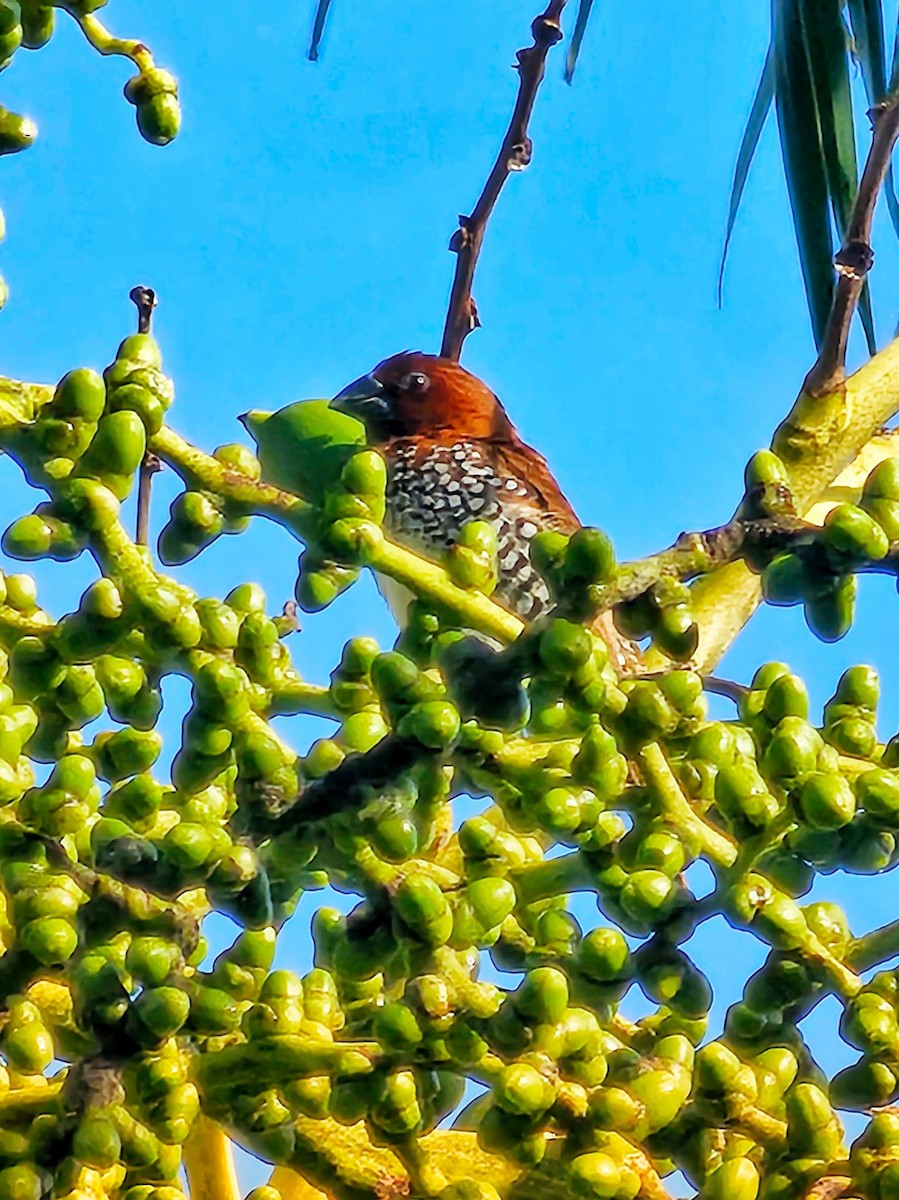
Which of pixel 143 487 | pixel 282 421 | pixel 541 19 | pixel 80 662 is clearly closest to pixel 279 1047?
pixel 80 662

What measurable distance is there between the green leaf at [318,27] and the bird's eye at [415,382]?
2.31 m

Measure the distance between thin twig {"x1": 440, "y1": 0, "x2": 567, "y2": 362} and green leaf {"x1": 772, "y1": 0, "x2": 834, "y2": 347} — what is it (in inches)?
8.0

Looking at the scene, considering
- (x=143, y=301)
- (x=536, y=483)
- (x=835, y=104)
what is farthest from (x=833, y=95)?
(x=536, y=483)

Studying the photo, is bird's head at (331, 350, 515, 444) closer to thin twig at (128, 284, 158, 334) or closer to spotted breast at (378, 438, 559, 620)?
spotted breast at (378, 438, 559, 620)

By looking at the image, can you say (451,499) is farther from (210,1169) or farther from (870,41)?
(210,1169)

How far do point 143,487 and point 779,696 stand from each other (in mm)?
506

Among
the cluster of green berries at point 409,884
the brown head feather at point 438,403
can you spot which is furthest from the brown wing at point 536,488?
the cluster of green berries at point 409,884

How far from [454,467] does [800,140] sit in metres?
1.96

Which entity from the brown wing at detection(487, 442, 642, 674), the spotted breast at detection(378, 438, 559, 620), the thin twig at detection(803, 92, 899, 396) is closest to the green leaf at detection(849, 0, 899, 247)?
the thin twig at detection(803, 92, 899, 396)

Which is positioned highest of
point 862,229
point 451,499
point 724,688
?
point 451,499

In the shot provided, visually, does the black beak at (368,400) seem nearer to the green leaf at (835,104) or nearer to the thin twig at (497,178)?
the thin twig at (497,178)

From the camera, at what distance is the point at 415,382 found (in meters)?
3.75

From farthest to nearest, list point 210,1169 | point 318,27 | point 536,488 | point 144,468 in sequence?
point 536,488, point 318,27, point 144,468, point 210,1169

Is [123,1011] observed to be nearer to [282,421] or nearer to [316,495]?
[316,495]
